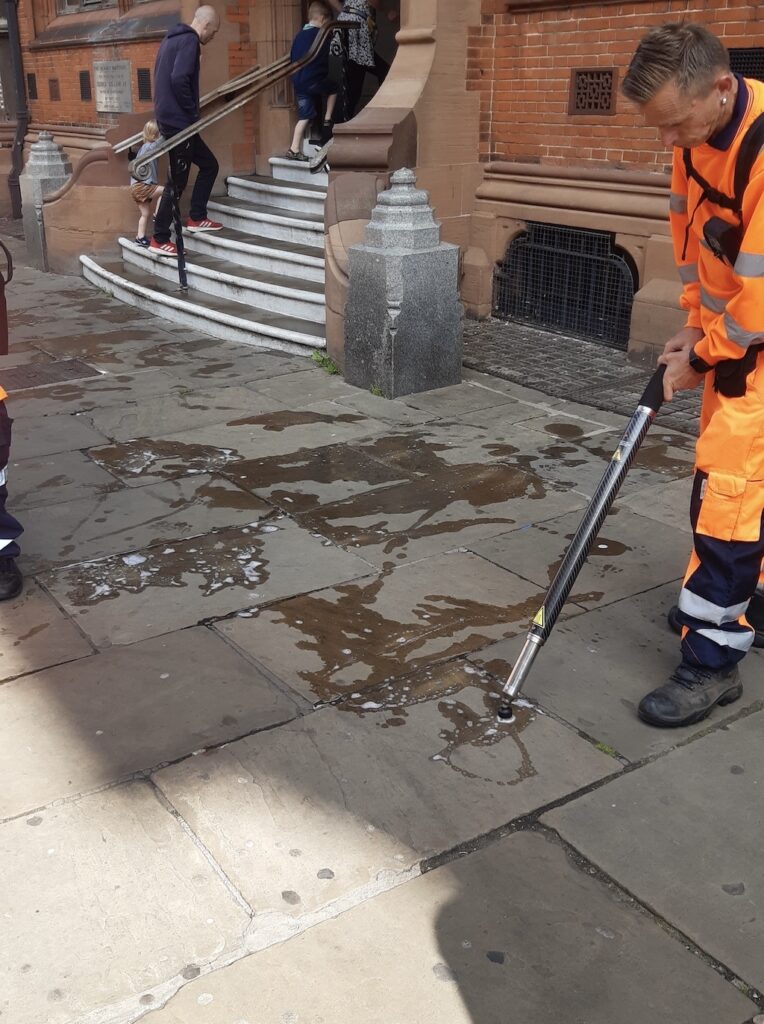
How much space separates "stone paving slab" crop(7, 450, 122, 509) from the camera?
5364 millimetres

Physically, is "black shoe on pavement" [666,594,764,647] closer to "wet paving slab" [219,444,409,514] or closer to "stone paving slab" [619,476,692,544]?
"stone paving slab" [619,476,692,544]

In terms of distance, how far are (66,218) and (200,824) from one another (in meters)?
10.0

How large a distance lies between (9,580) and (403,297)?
3.33 metres

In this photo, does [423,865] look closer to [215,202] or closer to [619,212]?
[619,212]

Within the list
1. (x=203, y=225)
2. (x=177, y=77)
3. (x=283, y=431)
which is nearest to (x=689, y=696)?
(x=283, y=431)

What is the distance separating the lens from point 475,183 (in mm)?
8836

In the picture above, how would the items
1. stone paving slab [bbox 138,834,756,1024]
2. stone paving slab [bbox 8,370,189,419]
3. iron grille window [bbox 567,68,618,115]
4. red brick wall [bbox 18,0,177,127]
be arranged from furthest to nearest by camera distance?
red brick wall [bbox 18,0,177,127], iron grille window [bbox 567,68,618,115], stone paving slab [bbox 8,370,189,419], stone paving slab [bbox 138,834,756,1024]

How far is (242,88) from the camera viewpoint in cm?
1115

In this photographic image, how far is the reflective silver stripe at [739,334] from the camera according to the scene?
10.0ft

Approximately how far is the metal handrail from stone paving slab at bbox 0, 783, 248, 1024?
7.75 metres

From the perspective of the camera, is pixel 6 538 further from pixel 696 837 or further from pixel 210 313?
pixel 210 313

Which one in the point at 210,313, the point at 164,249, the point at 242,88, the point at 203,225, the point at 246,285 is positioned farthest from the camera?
the point at 242,88

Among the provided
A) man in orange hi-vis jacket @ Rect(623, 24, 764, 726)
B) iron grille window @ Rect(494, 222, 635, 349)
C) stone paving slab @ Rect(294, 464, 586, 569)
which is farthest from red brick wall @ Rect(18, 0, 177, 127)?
man in orange hi-vis jacket @ Rect(623, 24, 764, 726)

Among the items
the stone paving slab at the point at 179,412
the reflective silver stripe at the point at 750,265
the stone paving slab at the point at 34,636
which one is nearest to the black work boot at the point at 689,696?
the reflective silver stripe at the point at 750,265
